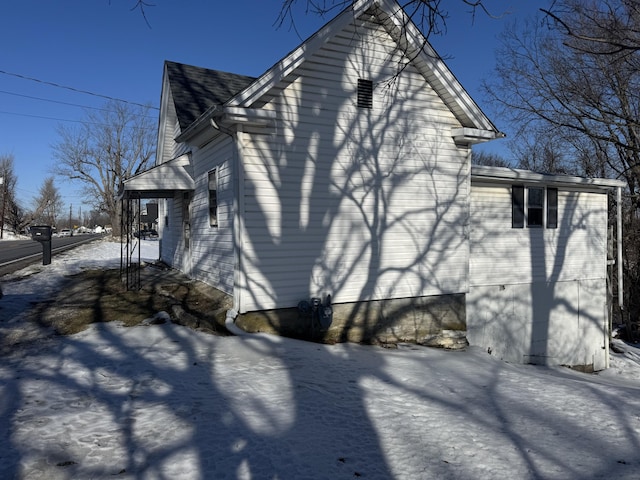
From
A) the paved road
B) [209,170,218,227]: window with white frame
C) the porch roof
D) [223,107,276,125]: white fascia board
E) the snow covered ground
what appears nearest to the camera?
the snow covered ground

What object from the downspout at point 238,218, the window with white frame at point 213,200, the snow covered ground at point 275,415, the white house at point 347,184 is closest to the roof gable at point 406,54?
the white house at point 347,184

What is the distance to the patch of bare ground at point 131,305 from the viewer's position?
7520mm

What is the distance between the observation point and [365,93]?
8.94 meters

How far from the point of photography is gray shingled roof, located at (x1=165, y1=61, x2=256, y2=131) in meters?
10.7

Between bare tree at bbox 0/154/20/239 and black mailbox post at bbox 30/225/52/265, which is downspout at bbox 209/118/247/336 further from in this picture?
bare tree at bbox 0/154/20/239

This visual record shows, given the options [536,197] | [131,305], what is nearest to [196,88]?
[131,305]

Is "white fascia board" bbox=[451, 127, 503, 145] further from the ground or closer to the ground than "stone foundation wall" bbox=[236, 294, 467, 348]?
further from the ground

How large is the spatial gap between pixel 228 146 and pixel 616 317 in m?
22.3

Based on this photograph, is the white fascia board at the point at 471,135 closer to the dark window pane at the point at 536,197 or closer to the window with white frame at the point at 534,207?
the window with white frame at the point at 534,207

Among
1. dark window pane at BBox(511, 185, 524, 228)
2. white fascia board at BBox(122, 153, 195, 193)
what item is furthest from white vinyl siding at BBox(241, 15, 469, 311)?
white fascia board at BBox(122, 153, 195, 193)

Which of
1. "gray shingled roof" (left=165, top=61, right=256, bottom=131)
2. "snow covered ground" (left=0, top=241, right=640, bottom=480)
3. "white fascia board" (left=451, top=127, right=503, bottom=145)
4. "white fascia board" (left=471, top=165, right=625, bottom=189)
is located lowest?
"snow covered ground" (left=0, top=241, right=640, bottom=480)

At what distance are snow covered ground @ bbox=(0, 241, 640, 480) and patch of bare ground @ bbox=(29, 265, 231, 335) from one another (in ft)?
1.36

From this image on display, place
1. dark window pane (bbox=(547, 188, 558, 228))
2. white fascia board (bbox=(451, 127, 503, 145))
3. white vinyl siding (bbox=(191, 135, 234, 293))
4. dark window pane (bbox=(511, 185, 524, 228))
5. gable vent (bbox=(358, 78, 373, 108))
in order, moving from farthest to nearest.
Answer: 1. dark window pane (bbox=(547, 188, 558, 228))
2. dark window pane (bbox=(511, 185, 524, 228))
3. white fascia board (bbox=(451, 127, 503, 145))
4. gable vent (bbox=(358, 78, 373, 108))
5. white vinyl siding (bbox=(191, 135, 234, 293))

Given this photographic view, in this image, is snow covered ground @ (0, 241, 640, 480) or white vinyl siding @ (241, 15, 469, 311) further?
white vinyl siding @ (241, 15, 469, 311)
